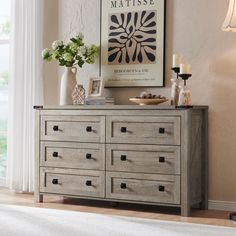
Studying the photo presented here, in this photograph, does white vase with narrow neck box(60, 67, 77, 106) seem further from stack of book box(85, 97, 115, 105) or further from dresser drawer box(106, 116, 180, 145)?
dresser drawer box(106, 116, 180, 145)

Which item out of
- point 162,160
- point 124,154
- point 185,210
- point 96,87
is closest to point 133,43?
point 96,87

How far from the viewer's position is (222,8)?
15.3 feet

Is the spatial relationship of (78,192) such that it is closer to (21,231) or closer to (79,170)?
(79,170)

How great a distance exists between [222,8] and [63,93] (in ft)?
4.96

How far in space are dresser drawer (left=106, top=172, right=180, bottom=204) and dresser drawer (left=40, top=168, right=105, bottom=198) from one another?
92 millimetres

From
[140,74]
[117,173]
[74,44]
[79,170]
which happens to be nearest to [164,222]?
[117,173]

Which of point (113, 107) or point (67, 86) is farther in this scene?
point (67, 86)

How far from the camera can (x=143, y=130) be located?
4.48 meters

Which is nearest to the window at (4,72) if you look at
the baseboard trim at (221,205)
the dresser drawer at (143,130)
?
the dresser drawer at (143,130)

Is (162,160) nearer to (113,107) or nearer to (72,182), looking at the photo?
(113,107)

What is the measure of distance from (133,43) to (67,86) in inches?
26.6

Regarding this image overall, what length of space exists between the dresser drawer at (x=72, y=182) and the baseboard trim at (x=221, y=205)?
0.88 m

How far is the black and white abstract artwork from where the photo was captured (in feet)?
16.1

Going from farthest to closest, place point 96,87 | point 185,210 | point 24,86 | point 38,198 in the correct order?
point 24,86 < point 96,87 < point 38,198 < point 185,210
